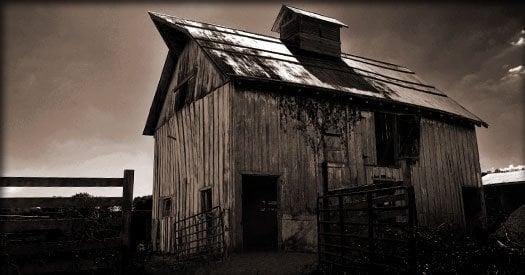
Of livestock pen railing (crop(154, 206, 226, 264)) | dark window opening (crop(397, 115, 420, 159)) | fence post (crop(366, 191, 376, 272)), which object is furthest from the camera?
dark window opening (crop(397, 115, 420, 159))

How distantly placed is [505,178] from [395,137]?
18969 mm

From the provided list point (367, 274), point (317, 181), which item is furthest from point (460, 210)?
point (367, 274)

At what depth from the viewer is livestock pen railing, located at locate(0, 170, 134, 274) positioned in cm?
614

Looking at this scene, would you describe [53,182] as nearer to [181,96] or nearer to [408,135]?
[181,96]

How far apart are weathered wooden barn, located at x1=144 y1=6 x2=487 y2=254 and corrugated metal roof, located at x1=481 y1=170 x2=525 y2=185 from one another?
1215 cm

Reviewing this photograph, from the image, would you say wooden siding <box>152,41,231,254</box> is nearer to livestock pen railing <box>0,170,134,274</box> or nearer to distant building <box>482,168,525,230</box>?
livestock pen railing <box>0,170,134,274</box>

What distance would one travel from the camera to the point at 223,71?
37.7 ft

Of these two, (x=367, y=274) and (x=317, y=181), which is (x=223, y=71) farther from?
(x=367, y=274)

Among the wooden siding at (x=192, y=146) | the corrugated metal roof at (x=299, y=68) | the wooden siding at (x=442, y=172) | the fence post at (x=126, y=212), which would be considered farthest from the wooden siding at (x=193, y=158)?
the wooden siding at (x=442, y=172)

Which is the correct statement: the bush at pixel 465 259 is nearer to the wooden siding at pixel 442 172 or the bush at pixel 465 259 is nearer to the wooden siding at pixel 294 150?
the wooden siding at pixel 294 150

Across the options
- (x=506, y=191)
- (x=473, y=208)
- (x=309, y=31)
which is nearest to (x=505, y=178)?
(x=506, y=191)

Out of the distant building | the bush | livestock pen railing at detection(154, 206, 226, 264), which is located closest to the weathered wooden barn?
livestock pen railing at detection(154, 206, 226, 264)

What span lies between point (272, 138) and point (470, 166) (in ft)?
33.8

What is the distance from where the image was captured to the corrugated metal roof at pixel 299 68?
1259 centimetres
